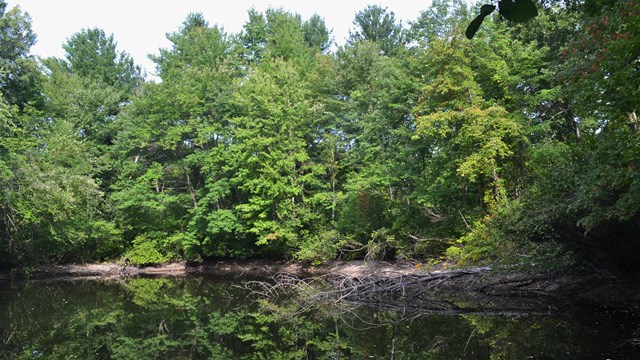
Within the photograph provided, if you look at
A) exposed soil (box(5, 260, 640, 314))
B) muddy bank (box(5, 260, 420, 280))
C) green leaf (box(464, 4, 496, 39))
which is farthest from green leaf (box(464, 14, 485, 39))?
muddy bank (box(5, 260, 420, 280))

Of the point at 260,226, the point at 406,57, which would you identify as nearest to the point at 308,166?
the point at 260,226

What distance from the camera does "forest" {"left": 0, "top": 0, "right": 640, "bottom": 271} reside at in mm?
11117

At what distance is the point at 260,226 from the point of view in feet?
91.7

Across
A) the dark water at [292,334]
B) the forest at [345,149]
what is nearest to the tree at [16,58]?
the forest at [345,149]

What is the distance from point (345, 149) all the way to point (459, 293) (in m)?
16.0

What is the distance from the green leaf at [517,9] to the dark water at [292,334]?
7.27m

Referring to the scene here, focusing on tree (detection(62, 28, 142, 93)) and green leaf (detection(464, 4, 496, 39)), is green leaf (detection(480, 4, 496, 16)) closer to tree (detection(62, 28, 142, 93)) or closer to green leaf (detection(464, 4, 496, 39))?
green leaf (detection(464, 4, 496, 39))

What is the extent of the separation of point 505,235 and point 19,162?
20.1 m

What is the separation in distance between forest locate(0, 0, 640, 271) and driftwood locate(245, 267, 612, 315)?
1.05m

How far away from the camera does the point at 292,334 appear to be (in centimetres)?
1093

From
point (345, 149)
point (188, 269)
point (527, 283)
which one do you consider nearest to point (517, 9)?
point (527, 283)

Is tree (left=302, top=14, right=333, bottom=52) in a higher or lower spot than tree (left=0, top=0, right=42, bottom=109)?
higher

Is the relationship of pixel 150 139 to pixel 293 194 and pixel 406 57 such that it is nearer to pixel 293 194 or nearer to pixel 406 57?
pixel 293 194

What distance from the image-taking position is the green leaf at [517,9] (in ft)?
6.00
